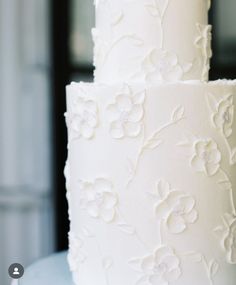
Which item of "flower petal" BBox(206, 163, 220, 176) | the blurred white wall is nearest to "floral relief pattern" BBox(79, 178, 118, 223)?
"flower petal" BBox(206, 163, 220, 176)

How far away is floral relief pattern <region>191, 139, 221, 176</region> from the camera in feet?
3.32

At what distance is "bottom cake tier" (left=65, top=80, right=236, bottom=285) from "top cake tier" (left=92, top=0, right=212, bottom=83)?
7cm

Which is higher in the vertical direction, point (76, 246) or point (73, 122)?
point (73, 122)

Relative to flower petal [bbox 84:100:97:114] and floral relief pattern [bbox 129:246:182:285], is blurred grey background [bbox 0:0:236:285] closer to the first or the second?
flower petal [bbox 84:100:97:114]

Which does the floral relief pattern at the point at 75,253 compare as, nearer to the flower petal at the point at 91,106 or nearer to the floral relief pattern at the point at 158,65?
the flower petal at the point at 91,106

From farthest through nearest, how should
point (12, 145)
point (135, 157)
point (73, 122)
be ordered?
point (12, 145) < point (73, 122) < point (135, 157)

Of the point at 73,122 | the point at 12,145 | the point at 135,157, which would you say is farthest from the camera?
the point at 12,145

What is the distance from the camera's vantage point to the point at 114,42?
1.08 m

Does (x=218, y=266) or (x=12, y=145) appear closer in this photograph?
(x=218, y=266)

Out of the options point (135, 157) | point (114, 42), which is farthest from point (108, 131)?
point (114, 42)

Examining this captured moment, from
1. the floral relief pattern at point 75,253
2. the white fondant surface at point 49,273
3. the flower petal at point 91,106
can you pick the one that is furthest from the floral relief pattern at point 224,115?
the white fondant surface at point 49,273

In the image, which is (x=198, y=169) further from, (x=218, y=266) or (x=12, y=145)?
(x=12, y=145)

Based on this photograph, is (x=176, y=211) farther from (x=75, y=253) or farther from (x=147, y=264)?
(x=75, y=253)

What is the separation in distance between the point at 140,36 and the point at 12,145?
0.91 meters
